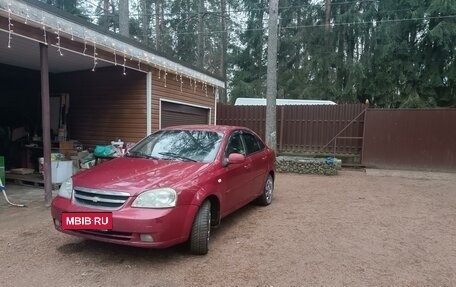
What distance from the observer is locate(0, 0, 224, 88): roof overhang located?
5105 millimetres

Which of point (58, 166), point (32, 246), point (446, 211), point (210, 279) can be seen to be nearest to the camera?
point (210, 279)

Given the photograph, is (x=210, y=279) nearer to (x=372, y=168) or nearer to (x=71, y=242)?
(x=71, y=242)

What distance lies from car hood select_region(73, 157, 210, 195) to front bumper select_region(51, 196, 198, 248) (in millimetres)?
234

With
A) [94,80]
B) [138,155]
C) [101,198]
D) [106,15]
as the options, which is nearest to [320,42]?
[106,15]

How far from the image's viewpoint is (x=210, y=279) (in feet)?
10.6

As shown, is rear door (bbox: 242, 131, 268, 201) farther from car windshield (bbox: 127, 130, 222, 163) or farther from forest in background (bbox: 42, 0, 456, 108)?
forest in background (bbox: 42, 0, 456, 108)

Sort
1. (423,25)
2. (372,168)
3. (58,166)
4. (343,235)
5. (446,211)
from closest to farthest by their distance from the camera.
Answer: (343,235), (446,211), (58,166), (372,168), (423,25)

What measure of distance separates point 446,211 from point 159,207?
548 centimetres

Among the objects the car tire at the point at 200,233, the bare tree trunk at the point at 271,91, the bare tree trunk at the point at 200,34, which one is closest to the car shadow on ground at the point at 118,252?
the car tire at the point at 200,233

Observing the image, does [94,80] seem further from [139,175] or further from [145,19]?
[145,19]

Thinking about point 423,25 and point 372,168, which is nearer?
point 372,168

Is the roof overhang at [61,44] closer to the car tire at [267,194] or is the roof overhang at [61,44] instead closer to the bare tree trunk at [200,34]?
the car tire at [267,194]

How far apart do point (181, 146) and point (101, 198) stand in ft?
4.78

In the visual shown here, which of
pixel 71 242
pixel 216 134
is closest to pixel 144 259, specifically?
pixel 71 242
